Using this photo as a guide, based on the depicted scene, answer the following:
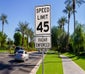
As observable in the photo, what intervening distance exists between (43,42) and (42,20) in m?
Answer: 0.78

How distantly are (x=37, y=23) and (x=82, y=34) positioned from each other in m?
43.7

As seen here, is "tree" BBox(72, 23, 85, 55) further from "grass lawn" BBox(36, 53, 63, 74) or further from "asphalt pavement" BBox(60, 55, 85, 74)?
"asphalt pavement" BBox(60, 55, 85, 74)

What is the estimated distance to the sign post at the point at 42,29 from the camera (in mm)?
9875

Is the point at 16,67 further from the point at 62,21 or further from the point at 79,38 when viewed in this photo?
the point at 62,21

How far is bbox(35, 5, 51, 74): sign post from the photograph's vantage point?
9875 mm

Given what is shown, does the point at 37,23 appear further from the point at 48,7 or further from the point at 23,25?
the point at 23,25

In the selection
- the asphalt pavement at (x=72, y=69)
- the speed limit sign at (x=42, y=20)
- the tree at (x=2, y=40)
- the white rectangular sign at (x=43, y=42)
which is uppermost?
the tree at (x=2, y=40)

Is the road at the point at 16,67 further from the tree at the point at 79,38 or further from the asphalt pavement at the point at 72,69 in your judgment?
the tree at the point at 79,38

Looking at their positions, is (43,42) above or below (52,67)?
above

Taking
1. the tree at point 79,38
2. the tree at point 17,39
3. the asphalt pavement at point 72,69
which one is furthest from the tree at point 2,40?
the asphalt pavement at point 72,69

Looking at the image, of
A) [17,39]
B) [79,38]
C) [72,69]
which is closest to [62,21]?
[17,39]

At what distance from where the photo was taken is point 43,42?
1004 centimetres

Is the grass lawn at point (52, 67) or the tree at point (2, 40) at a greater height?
the tree at point (2, 40)

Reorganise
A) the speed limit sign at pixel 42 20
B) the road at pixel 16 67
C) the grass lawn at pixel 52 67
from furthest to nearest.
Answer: the road at pixel 16 67 < the grass lawn at pixel 52 67 < the speed limit sign at pixel 42 20
